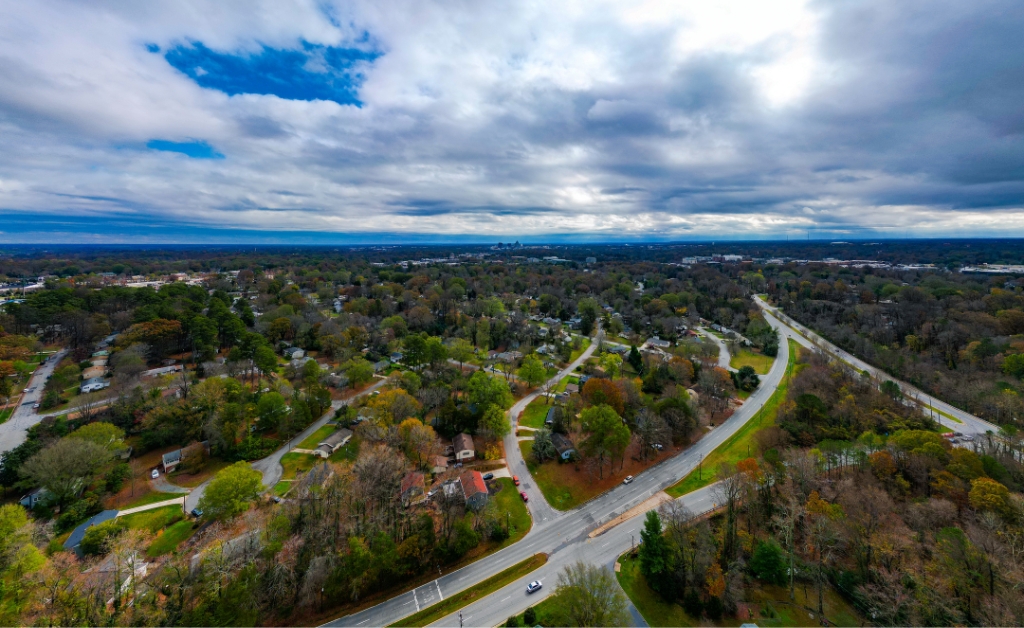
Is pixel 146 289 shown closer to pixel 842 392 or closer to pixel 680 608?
pixel 680 608

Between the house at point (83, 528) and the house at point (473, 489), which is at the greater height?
the house at point (473, 489)

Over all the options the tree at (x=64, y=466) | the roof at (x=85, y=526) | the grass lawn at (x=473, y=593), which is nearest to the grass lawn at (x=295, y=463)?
the roof at (x=85, y=526)

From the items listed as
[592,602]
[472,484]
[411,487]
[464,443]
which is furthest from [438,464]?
[592,602]

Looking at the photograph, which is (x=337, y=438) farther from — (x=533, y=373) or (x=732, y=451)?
(x=732, y=451)

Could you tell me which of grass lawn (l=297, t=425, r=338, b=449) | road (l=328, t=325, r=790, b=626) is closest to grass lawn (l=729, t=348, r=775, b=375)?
road (l=328, t=325, r=790, b=626)

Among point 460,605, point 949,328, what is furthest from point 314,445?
point 949,328

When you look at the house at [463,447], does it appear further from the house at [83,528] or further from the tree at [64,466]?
the tree at [64,466]

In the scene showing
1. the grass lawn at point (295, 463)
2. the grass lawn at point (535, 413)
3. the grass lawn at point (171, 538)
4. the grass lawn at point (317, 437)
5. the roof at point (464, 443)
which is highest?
the roof at point (464, 443)
